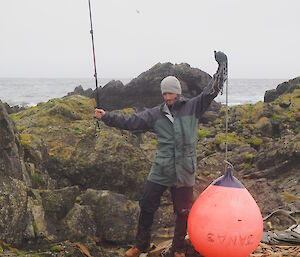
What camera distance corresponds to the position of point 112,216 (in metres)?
6.21

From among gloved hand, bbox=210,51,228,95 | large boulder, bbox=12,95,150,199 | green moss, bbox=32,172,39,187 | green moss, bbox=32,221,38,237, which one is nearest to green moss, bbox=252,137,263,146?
large boulder, bbox=12,95,150,199

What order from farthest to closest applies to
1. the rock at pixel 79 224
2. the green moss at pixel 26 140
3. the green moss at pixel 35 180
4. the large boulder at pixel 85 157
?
the large boulder at pixel 85 157 → the green moss at pixel 26 140 → the green moss at pixel 35 180 → the rock at pixel 79 224

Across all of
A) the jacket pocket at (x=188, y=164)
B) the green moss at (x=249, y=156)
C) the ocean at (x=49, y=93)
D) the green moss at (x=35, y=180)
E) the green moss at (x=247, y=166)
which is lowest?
the ocean at (x=49, y=93)

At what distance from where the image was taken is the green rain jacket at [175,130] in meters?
4.63

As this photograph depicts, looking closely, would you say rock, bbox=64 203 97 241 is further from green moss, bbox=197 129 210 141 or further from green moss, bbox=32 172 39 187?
green moss, bbox=197 129 210 141

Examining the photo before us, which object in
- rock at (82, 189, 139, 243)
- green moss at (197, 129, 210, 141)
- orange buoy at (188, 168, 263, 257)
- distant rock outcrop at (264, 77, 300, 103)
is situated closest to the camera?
orange buoy at (188, 168, 263, 257)

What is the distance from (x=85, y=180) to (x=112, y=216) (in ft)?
4.64

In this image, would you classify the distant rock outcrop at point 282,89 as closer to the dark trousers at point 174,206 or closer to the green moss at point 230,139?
the green moss at point 230,139

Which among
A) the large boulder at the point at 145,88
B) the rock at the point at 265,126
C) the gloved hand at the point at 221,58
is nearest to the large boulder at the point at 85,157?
the gloved hand at the point at 221,58

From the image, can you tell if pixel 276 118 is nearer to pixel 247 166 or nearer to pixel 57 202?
pixel 247 166

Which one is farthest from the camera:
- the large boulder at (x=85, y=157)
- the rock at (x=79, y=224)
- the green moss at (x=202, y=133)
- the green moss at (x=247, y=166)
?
the green moss at (x=202, y=133)

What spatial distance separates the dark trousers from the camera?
4.77 m

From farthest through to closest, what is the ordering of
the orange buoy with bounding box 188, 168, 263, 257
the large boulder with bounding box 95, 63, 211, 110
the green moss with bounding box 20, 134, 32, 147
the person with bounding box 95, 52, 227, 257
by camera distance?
1. the large boulder with bounding box 95, 63, 211, 110
2. the green moss with bounding box 20, 134, 32, 147
3. the person with bounding box 95, 52, 227, 257
4. the orange buoy with bounding box 188, 168, 263, 257

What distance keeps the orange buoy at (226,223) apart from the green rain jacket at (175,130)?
0.56 metres
